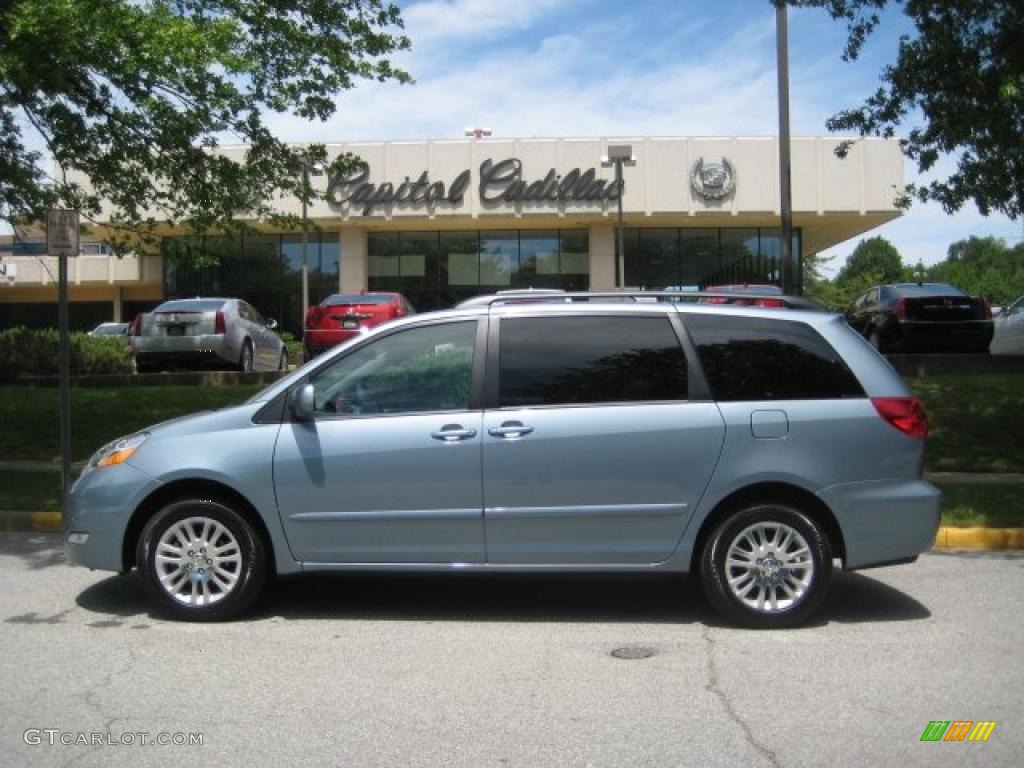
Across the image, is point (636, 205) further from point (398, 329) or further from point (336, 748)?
point (336, 748)

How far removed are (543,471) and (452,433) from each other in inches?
22.4

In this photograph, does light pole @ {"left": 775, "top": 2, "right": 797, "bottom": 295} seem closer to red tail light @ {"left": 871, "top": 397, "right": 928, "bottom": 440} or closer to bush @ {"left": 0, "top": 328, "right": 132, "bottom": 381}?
red tail light @ {"left": 871, "top": 397, "right": 928, "bottom": 440}

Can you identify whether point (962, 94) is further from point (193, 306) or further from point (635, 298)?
point (193, 306)

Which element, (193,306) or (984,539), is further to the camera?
(193,306)

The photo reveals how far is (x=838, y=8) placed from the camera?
11.4 metres

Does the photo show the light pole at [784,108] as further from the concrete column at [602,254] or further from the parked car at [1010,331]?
the concrete column at [602,254]

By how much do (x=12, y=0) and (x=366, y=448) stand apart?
20.9ft

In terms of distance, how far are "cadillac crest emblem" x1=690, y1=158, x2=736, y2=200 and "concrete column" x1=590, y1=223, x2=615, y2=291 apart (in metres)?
3.34

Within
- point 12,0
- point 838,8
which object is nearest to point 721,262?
point 838,8

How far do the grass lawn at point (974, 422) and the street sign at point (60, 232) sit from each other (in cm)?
905

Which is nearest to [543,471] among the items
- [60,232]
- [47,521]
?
[47,521]

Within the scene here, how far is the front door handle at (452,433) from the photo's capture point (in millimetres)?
5617

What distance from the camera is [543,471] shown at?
18.4 feet

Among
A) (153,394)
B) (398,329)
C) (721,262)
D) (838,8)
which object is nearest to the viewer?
(398,329)
